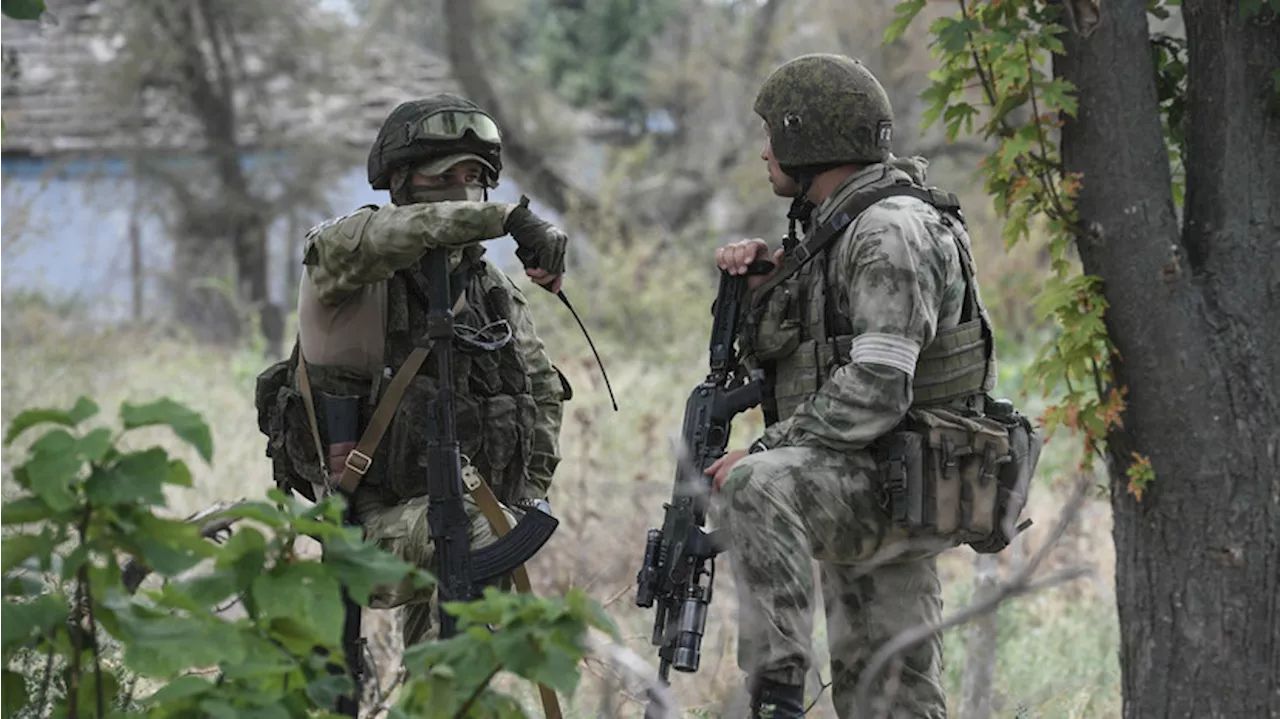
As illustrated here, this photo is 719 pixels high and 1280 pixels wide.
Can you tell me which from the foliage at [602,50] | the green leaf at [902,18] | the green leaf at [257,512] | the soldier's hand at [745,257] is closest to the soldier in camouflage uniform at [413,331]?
the soldier's hand at [745,257]

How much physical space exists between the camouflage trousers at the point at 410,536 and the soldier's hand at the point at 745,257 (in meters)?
0.97

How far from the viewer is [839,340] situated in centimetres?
430

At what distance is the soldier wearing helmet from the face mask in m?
0.79

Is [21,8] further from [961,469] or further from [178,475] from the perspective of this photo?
[961,469]

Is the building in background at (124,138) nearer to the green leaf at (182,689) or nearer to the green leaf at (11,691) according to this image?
the green leaf at (11,691)

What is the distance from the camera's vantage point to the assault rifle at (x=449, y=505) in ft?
14.4

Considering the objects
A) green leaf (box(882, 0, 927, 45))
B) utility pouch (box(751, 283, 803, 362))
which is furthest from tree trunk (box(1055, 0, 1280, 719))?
utility pouch (box(751, 283, 803, 362))

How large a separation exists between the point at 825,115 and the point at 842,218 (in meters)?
0.31

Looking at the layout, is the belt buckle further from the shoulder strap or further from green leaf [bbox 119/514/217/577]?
green leaf [bbox 119/514/217/577]

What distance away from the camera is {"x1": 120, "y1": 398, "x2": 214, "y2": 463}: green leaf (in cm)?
223

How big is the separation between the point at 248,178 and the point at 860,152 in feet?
60.8

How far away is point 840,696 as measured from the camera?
4.61 metres

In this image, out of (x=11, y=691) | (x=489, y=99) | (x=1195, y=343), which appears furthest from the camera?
(x=489, y=99)

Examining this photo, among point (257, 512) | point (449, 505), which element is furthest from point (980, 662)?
point (257, 512)
